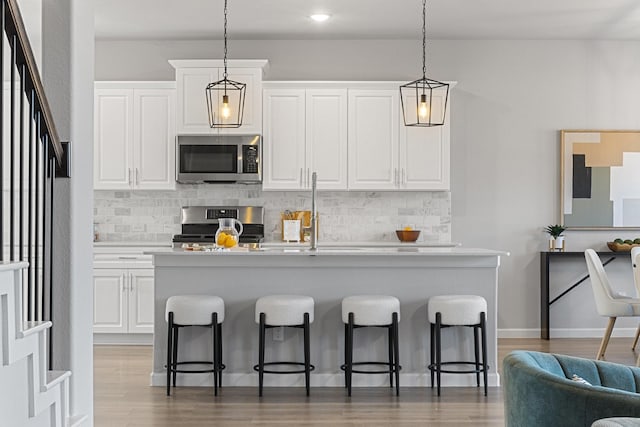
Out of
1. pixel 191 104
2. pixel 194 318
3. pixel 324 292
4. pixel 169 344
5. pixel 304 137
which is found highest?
pixel 191 104

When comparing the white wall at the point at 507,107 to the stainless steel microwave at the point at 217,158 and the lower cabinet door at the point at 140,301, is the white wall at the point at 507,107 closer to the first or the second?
the stainless steel microwave at the point at 217,158

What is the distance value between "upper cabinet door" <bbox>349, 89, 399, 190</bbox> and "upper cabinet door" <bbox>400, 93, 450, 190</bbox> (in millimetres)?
115

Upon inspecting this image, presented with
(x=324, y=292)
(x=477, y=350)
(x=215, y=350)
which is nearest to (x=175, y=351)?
(x=215, y=350)

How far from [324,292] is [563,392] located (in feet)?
9.96

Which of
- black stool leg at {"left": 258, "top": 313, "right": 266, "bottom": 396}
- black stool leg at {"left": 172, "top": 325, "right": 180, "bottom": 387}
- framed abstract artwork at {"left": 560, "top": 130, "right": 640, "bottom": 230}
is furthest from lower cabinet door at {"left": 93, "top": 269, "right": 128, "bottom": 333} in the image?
framed abstract artwork at {"left": 560, "top": 130, "right": 640, "bottom": 230}

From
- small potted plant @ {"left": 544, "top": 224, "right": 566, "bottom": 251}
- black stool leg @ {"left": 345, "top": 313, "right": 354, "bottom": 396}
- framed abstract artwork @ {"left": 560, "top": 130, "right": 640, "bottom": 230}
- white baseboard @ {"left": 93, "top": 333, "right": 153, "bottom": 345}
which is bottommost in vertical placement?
white baseboard @ {"left": 93, "top": 333, "right": 153, "bottom": 345}

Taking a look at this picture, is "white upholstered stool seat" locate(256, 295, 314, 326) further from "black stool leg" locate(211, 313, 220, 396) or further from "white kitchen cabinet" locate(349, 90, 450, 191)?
"white kitchen cabinet" locate(349, 90, 450, 191)

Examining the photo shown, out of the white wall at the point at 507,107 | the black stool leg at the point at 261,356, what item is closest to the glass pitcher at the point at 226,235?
the black stool leg at the point at 261,356

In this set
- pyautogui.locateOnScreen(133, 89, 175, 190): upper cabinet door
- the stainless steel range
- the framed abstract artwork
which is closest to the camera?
pyautogui.locateOnScreen(133, 89, 175, 190): upper cabinet door

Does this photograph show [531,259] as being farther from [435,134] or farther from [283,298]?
[283,298]

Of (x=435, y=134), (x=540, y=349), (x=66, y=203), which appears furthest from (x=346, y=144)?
(x=66, y=203)

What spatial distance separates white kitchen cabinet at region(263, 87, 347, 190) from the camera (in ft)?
24.5

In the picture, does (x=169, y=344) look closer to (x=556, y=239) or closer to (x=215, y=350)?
(x=215, y=350)

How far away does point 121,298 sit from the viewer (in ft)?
23.5
